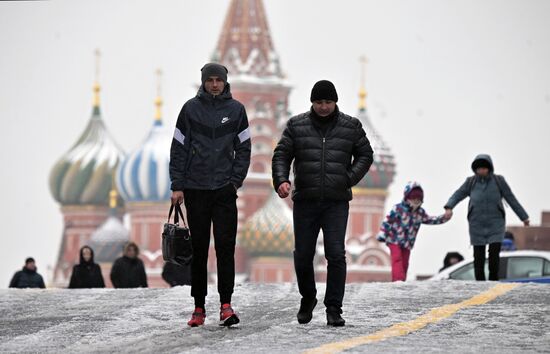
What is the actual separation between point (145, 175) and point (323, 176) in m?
107

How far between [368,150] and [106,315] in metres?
1.86

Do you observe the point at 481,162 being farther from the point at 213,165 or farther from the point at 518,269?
the point at 213,165

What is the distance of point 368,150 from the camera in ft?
35.4

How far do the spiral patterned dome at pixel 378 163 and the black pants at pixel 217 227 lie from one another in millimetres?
107374

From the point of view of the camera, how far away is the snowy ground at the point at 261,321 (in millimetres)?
9633

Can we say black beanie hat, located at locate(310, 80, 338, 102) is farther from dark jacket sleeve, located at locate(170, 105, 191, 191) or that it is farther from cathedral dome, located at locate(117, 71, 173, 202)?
cathedral dome, located at locate(117, 71, 173, 202)

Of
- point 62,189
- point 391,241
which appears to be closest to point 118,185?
point 62,189

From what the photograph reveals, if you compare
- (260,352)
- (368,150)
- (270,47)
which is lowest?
(260,352)

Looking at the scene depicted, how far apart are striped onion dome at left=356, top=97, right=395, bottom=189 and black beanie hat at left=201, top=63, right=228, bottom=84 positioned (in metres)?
107

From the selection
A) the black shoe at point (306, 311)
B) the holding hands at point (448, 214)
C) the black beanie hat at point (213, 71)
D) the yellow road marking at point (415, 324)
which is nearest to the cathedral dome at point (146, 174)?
the holding hands at point (448, 214)

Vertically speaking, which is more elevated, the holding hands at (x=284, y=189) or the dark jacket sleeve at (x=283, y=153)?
the dark jacket sleeve at (x=283, y=153)

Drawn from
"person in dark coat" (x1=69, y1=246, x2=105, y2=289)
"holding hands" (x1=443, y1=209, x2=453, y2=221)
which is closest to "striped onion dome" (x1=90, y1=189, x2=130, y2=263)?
"person in dark coat" (x1=69, y1=246, x2=105, y2=289)

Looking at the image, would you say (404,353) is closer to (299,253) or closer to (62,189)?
(299,253)

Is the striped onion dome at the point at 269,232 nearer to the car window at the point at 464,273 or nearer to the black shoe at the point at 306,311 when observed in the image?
the car window at the point at 464,273
